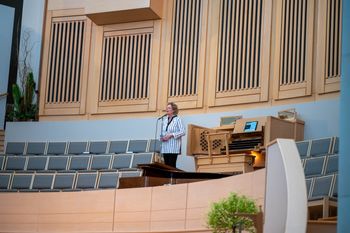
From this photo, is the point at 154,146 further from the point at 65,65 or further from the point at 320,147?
the point at 320,147

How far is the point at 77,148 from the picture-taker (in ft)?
34.8

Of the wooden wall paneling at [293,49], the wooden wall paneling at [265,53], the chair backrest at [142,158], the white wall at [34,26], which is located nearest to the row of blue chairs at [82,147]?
the chair backrest at [142,158]

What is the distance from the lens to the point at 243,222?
4895mm

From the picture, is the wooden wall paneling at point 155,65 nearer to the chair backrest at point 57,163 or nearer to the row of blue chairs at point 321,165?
the chair backrest at point 57,163

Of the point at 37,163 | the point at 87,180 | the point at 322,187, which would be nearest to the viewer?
the point at 322,187

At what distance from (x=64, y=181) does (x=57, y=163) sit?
68 centimetres

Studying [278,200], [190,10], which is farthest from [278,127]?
[278,200]

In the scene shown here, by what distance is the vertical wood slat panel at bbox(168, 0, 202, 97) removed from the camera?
1072 cm

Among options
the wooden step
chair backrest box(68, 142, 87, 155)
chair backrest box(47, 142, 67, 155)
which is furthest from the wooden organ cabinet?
the wooden step

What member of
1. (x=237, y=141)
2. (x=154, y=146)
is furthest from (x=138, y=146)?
(x=237, y=141)

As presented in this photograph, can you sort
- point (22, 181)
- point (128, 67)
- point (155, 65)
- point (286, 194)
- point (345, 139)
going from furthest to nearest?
point (128, 67) < point (155, 65) < point (22, 181) < point (345, 139) < point (286, 194)

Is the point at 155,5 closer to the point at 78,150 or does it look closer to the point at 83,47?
the point at 83,47

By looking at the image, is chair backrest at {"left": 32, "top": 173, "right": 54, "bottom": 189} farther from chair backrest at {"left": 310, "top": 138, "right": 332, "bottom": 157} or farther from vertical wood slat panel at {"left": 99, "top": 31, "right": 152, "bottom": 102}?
chair backrest at {"left": 310, "top": 138, "right": 332, "bottom": 157}

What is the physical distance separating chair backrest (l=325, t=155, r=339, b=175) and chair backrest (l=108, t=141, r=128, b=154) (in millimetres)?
3744
